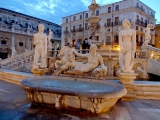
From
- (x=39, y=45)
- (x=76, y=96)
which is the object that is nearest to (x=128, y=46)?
(x=76, y=96)

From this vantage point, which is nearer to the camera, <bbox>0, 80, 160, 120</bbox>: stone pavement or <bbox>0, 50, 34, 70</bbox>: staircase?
<bbox>0, 80, 160, 120</bbox>: stone pavement

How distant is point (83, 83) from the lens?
4082 millimetres

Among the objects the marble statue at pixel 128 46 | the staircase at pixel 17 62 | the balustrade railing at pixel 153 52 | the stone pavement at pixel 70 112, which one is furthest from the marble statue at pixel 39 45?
the balustrade railing at pixel 153 52

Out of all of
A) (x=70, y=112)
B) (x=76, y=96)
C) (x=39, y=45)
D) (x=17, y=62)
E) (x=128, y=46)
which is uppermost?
(x=39, y=45)

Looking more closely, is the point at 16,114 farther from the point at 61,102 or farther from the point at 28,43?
the point at 28,43

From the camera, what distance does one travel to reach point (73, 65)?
5324mm

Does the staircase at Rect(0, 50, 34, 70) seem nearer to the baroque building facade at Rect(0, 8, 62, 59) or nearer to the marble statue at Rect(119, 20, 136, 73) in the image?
the marble statue at Rect(119, 20, 136, 73)

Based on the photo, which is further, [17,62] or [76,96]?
[17,62]

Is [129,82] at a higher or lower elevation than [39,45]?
lower

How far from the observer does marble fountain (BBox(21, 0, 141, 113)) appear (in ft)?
9.70

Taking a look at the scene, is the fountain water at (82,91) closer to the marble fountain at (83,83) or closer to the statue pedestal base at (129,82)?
the marble fountain at (83,83)

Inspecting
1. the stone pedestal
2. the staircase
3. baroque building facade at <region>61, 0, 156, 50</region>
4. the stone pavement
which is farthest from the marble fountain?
baroque building facade at <region>61, 0, 156, 50</region>

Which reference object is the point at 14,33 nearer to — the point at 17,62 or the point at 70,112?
the point at 17,62

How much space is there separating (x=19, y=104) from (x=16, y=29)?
29417 mm
